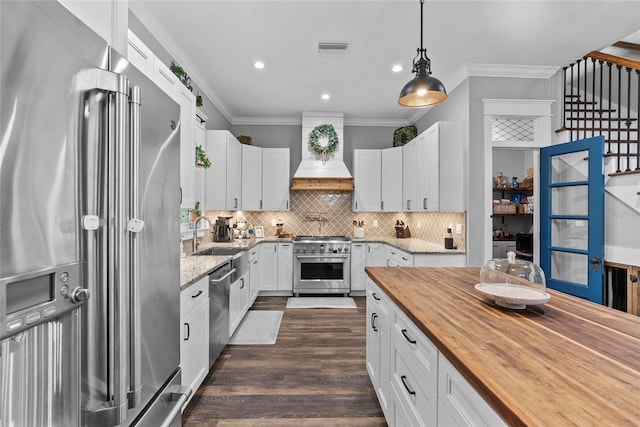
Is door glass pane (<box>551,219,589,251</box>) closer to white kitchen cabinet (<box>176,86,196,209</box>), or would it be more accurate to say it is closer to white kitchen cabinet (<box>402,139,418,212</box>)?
white kitchen cabinet (<box>402,139,418,212</box>)

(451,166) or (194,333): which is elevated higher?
(451,166)

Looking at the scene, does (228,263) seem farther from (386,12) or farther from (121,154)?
(386,12)

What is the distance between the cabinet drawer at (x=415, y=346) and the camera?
1188 millimetres

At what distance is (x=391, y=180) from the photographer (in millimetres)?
5145

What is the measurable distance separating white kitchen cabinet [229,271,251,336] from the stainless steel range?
3.32 ft

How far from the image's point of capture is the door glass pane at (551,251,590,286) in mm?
3229

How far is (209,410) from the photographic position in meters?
2.15

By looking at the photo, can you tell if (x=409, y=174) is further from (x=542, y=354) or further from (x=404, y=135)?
(x=542, y=354)

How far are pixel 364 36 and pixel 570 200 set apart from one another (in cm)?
274

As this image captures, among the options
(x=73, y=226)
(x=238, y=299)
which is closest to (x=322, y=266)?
(x=238, y=299)

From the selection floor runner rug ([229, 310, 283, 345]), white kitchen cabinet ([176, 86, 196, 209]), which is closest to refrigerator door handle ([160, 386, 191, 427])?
white kitchen cabinet ([176, 86, 196, 209])

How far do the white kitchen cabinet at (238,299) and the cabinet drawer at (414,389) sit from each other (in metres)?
1.94

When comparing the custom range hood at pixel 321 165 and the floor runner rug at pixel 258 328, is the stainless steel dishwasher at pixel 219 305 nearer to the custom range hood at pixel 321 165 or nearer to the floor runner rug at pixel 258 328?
the floor runner rug at pixel 258 328

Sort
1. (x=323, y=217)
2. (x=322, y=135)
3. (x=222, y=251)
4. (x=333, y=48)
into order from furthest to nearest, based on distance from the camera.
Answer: (x=323, y=217)
(x=322, y=135)
(x=222, y=251)
(x=333, y=48)
